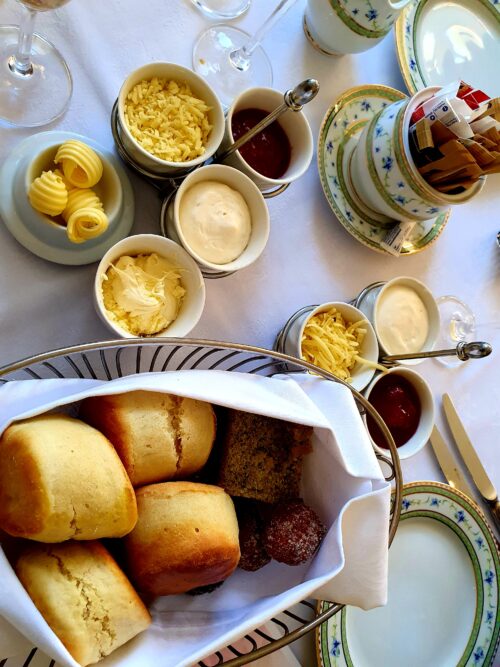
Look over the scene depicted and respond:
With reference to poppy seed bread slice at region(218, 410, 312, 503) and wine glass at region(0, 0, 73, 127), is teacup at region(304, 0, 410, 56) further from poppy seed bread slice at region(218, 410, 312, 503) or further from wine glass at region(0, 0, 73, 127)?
poppy seed bread slice at region(218, 410, 312, 503)

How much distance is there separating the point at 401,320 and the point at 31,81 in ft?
2.16

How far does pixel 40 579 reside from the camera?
572mm

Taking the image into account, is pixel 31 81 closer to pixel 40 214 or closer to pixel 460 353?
pixel 40 214

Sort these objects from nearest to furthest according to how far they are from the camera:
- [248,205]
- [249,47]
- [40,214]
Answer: [40,214] → [248,205] → [249,47]

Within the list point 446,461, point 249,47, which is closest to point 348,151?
point 249,47

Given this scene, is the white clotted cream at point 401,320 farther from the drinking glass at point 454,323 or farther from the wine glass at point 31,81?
the wine glass at point 31,81

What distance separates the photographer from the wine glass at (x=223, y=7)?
0.94 meters

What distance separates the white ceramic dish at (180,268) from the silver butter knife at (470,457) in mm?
533

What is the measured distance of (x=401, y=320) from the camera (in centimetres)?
97

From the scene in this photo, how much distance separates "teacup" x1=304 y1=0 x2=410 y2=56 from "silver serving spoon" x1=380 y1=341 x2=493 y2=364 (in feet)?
1.66

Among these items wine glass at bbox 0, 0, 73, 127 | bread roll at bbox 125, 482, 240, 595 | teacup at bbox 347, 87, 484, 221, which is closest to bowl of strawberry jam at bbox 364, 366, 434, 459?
teacup at bbox 347, 87, 484, 221

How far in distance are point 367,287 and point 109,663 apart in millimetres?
666

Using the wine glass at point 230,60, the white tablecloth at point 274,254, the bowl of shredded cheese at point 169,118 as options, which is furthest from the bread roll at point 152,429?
the wine glass at point 230,60

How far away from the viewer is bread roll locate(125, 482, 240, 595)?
63 centimetres
